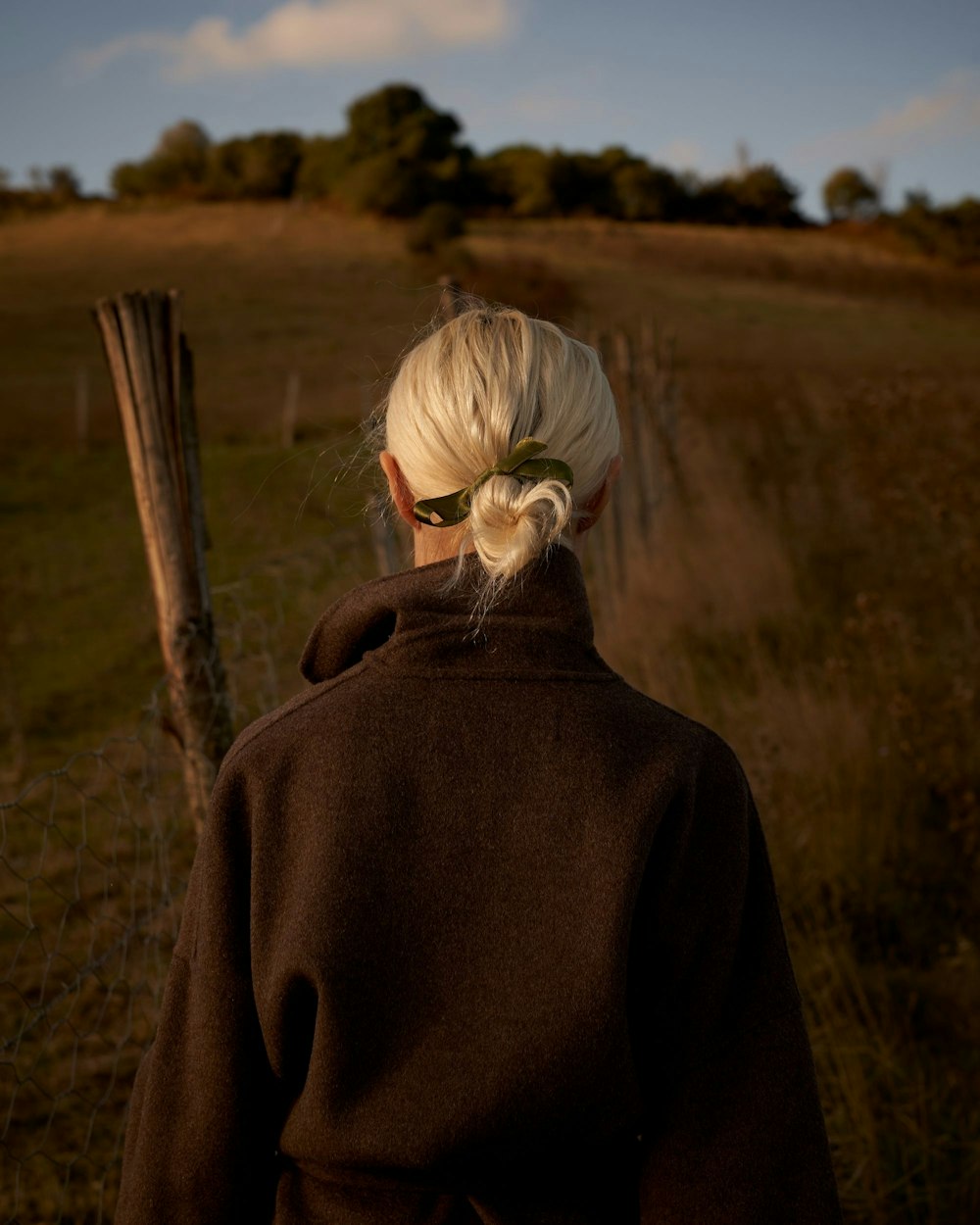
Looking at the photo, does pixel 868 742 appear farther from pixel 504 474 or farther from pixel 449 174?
pixel 449 174

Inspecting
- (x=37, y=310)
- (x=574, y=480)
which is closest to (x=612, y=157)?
(x=37, y=310)

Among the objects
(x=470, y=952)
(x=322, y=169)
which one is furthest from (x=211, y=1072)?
(x=322, y=169)

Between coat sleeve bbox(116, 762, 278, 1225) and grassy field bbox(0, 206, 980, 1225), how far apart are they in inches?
17.8

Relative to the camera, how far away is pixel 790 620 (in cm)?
529

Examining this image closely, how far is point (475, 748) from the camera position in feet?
3.47

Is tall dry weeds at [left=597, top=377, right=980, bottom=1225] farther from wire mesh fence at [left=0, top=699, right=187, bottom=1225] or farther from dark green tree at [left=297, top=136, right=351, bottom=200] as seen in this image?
dark green tree at [left=297, top=136, right=351, bottom=200]

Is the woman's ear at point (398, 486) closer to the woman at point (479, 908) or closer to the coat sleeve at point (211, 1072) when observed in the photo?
the woman at point (479, 908)

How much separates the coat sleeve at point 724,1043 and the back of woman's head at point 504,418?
333mm

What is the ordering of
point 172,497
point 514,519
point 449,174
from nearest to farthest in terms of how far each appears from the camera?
1. point 514,519
2. point 172,497
3. point 449,174

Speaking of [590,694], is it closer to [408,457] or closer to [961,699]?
[408,457]

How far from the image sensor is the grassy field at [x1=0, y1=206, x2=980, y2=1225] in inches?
96.0

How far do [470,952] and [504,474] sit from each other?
1.74 ft

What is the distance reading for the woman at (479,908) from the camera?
1046 millimetres

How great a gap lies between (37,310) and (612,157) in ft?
104
